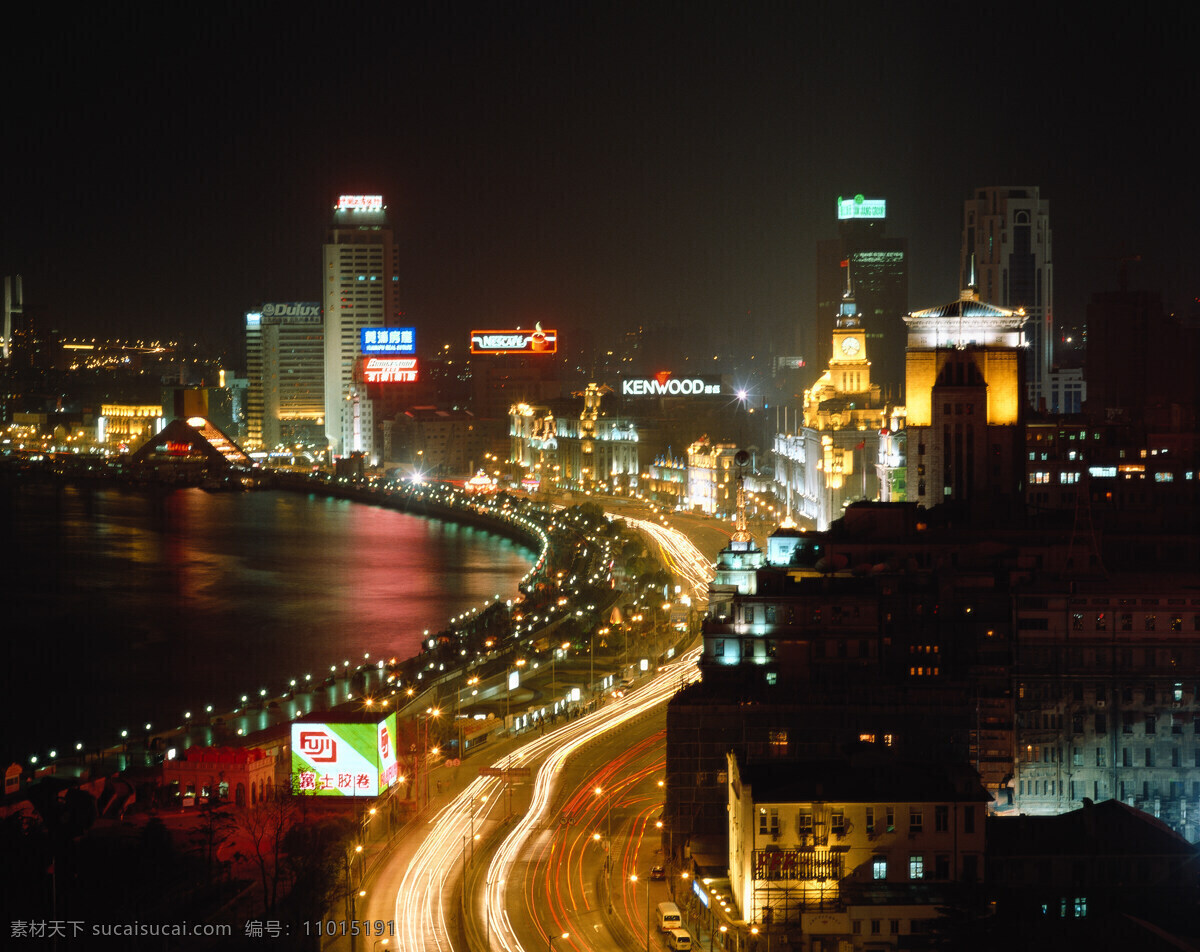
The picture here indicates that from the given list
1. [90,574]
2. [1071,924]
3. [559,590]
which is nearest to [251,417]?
[90,574]

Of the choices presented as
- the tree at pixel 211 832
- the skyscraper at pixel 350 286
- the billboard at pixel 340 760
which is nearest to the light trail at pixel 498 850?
the billboard at pixel 340 760

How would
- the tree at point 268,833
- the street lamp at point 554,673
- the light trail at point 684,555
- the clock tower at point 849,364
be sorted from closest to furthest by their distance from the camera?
the tree at point 268,833 < the street lamp at point 554,673 < the light trail at point 684,555 < the clock tower at point 849,364

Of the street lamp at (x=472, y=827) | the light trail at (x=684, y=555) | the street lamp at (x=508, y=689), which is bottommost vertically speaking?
the street lamp at (x=472, y=827)

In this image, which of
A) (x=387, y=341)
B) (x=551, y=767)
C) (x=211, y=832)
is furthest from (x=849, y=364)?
(x=387, y=341)

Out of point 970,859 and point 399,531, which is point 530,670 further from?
point 399,531

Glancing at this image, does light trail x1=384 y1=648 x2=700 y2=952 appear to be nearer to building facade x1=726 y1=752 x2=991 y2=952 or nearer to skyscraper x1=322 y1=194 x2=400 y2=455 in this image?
building facade x1=726 y1=752 x2=991 y2=952

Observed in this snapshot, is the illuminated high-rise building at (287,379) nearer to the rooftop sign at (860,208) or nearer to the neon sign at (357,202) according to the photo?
the neon sign at (357,202)

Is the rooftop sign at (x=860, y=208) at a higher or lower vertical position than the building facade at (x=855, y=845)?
higher
